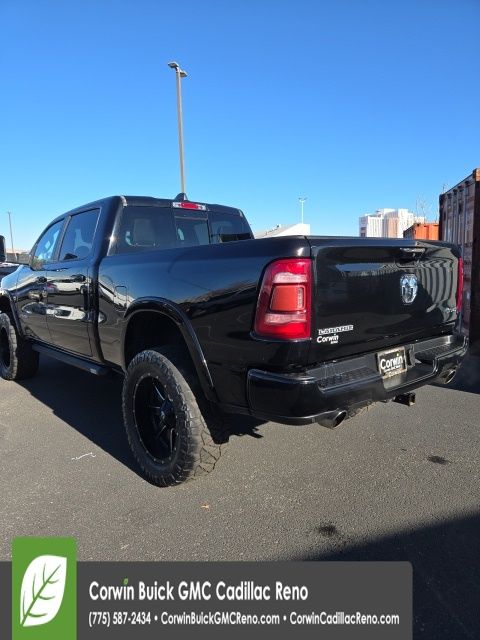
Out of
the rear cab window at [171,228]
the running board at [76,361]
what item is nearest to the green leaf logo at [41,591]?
the running board at [76,361]

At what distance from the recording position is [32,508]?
117 inches

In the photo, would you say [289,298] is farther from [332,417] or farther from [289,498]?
[289,498]

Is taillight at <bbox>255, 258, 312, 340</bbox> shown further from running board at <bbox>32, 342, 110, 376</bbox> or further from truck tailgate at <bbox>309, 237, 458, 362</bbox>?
running board at <bbox>32, 342, 110, 376</bbox>

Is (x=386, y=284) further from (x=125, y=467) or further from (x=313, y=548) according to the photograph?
(x=125, y=467)

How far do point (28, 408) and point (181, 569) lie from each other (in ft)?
10.6

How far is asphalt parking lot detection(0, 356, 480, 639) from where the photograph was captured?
2.46 m

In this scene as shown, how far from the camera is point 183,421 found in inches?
114

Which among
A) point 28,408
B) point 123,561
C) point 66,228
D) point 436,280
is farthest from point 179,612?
point 66,228

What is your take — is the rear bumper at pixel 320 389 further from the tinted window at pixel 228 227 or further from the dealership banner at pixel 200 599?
the tinted window at pixel 228 227

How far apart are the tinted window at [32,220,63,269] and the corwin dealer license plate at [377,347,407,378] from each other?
12.0 ft

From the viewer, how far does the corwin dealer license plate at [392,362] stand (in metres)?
2.82

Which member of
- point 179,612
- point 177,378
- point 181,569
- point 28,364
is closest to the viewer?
point 179,612

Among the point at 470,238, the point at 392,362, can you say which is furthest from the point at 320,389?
the point at 470,238

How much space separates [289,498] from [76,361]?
7.91 feet
